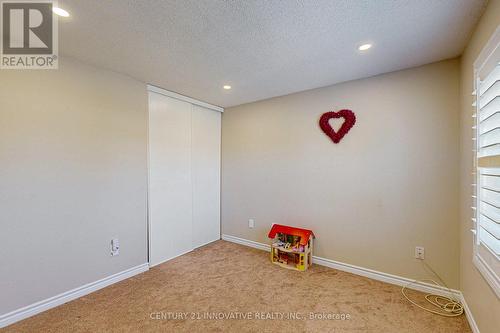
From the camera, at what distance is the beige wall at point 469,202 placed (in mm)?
1334

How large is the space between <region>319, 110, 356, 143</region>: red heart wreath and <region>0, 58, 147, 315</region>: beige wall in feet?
7.51

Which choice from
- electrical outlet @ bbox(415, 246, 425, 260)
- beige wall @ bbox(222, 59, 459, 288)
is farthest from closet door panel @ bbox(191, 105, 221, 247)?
electrical outlet @ bbox(415, 246, 425, 260)

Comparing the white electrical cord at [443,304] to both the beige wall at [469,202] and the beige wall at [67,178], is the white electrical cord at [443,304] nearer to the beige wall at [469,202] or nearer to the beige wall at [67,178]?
the beige wall at [469,202]

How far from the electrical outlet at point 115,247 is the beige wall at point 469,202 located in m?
3.15

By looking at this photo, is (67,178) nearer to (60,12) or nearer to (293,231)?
(60,12)

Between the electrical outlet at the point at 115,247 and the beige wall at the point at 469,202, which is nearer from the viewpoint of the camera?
the beige wall at the point at 469,202

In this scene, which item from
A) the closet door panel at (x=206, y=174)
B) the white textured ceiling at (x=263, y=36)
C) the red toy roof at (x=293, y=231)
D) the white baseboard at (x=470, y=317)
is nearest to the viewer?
the white textured ceiling at (x=263, y=36)

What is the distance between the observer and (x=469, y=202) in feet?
5.73

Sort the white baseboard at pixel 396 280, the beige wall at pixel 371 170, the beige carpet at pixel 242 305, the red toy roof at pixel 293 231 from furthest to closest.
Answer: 1. the red toy roof at pixel 293 231
2. the beige wall at pixel 371 170
3. the white baseboard at pixel 396 280
4. the beige carpet at pixel 242 305

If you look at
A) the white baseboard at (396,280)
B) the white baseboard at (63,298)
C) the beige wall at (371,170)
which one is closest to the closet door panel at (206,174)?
the beige wall at (371,170)

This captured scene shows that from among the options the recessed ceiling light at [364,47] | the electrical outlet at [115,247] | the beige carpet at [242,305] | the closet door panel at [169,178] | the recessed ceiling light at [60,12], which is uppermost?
the recessed ceiling light at [60,12]

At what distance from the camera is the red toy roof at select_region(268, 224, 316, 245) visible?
277cm

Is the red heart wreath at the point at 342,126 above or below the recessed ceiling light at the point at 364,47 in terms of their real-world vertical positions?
below

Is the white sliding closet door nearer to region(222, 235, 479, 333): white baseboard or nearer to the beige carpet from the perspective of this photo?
the beige carpet
